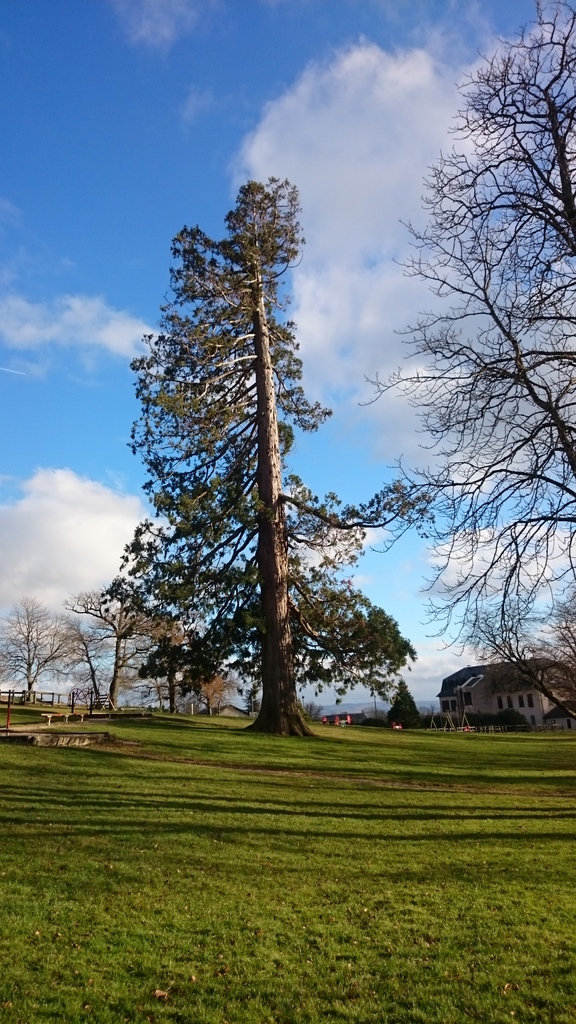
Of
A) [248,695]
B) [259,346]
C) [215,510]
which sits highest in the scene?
[259,346]

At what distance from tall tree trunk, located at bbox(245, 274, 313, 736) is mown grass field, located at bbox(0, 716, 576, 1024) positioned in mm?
9778

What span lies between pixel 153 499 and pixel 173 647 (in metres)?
5.39

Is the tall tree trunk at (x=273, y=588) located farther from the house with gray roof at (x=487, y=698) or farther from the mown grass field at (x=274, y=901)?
the house with gray roof at (x=487, y=698)

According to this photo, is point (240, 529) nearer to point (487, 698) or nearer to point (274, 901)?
point (274, 901)

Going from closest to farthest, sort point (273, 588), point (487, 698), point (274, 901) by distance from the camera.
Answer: point (274, 901)
point (273, 588)
point (487, 698)

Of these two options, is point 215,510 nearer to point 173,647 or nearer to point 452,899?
point 173,647

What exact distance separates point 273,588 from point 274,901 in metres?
18.3

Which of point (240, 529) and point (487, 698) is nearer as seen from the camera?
point (240, 529)

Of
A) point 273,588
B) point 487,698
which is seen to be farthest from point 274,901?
point 487,698

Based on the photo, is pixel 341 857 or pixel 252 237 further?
pixel 252 237

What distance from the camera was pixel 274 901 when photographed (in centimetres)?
720

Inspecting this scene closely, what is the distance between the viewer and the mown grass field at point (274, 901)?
4.99 metres

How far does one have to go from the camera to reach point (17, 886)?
7.25 m

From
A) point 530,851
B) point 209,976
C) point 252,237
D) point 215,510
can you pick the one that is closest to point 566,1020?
point 209,976
